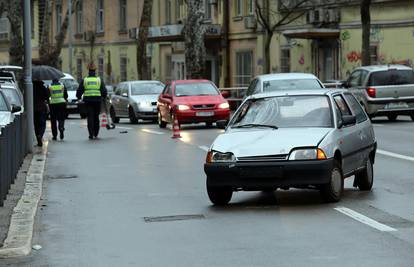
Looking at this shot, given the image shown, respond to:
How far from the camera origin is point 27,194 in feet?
46.9

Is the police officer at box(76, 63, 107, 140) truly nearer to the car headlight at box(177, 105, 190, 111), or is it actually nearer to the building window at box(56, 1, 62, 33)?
the car headlight at box(177, 105, 190, 111)

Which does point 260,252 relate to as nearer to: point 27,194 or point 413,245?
point 413,245

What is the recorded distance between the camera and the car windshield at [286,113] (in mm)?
13148

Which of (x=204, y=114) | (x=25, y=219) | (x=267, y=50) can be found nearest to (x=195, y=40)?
(x=267, y=50)

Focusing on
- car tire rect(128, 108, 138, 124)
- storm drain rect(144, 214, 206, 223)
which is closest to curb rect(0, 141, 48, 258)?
storm drain rect(144, 214, 206, 223)

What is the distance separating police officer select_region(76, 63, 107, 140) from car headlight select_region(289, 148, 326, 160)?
46.2 ft

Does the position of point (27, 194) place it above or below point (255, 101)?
below

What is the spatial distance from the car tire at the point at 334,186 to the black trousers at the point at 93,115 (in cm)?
1380

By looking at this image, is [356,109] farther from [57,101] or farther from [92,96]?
[57,101]

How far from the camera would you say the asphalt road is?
9.29 meters

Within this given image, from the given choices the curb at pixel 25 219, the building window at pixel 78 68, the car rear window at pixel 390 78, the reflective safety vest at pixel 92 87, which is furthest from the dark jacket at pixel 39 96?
the building window at pixel 78 68

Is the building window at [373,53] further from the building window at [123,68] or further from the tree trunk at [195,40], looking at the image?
the building window at [123,68]

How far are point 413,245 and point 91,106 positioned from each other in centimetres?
1701

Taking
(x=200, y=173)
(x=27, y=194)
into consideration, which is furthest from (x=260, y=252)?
(x=200, y=173)
